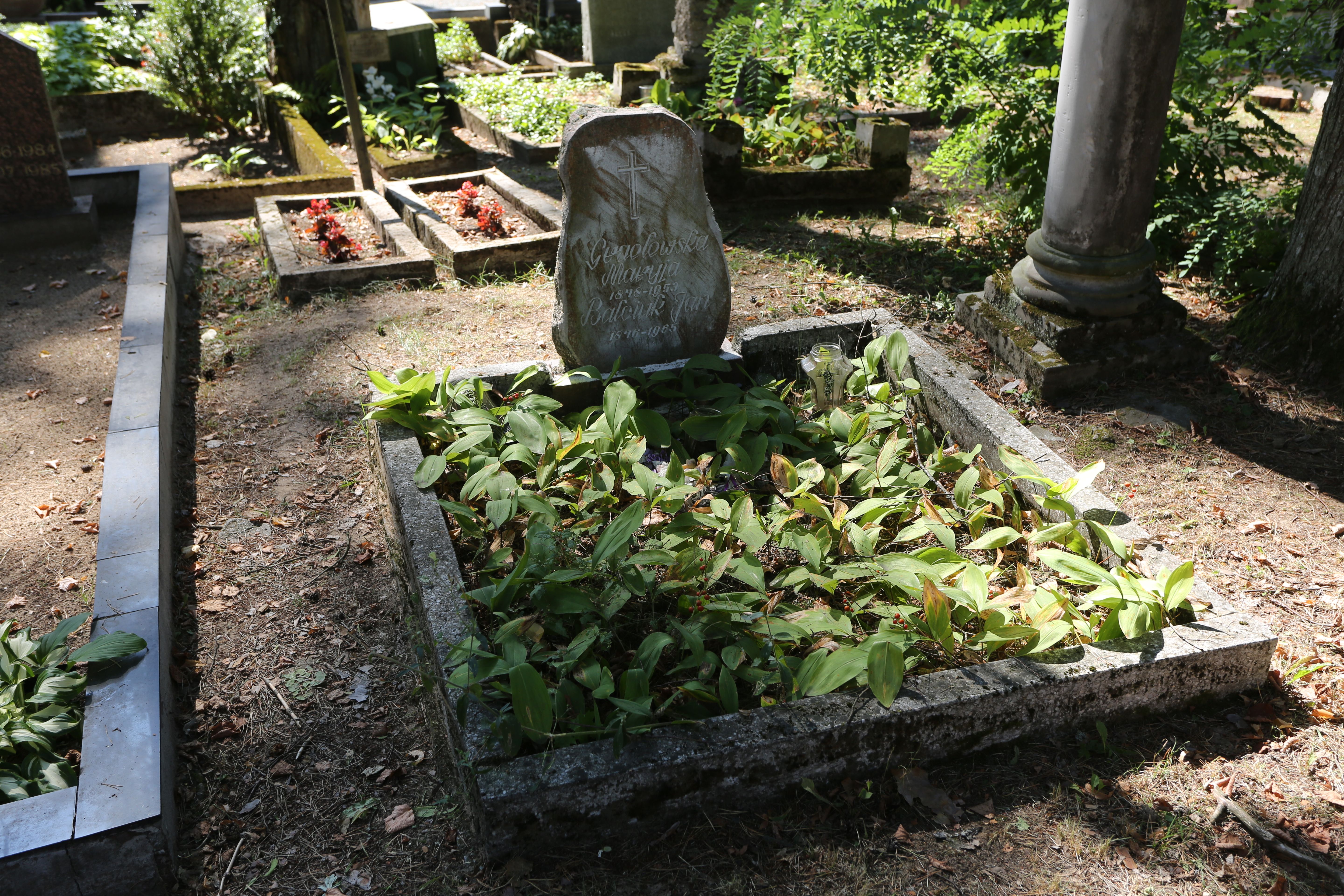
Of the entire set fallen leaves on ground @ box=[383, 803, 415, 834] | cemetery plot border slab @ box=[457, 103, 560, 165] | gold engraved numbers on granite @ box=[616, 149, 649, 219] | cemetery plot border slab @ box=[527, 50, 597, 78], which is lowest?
fallen leaves on ground @ box=[383, 803, 415, 834]

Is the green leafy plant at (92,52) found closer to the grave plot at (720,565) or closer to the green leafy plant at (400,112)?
the green leafy plant at (400,112)

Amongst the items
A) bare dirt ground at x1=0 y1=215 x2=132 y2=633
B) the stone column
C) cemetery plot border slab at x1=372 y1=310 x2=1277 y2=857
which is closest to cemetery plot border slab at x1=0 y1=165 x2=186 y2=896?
bare dirt ground at x1=0 y1=215 x2=132 y2=633

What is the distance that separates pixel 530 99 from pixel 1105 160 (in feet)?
23.1

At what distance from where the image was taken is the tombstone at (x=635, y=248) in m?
3.92

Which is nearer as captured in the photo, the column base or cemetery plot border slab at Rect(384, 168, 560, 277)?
the column base

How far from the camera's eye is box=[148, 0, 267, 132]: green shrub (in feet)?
30.5

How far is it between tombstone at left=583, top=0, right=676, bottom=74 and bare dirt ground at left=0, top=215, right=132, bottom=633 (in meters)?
6.82

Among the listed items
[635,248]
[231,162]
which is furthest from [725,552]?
[231,162]

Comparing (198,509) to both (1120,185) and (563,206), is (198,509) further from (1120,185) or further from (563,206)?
(1120,185)

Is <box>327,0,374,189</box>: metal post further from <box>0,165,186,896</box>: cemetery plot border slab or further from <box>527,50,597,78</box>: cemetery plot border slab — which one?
<box>527,50,597,78</box>: cemetery plot border slab

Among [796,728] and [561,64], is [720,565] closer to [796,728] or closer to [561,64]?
[796,728]

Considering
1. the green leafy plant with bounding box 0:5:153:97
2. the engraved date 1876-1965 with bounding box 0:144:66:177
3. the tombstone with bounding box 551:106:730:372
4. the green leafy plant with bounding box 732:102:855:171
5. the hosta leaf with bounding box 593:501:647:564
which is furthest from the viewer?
the green leafy plant with bounding box 0:5:153:97

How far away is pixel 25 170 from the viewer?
6.58 metres

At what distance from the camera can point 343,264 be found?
6133mm
